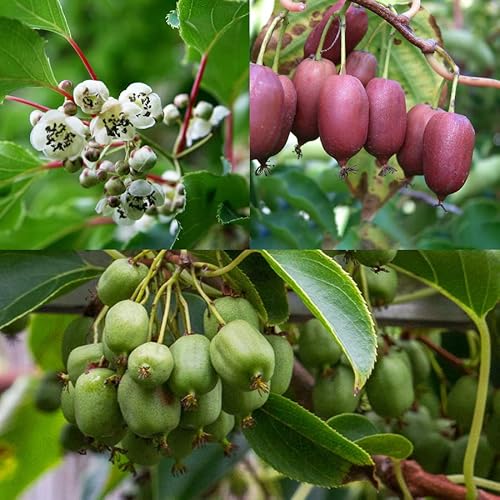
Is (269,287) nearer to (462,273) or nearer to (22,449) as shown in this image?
(462,273)

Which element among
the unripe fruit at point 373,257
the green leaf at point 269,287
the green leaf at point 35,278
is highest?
the green leaf at point 269,287

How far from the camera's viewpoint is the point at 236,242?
811mm

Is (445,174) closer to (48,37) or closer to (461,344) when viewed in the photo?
(461,344)

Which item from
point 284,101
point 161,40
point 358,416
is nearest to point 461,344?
point 358,416

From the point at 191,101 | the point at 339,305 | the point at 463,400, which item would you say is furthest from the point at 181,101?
the point at 463,400

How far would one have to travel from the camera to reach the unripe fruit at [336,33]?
0.69 m

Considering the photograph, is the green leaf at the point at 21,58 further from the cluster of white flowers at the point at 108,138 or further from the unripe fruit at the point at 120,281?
the unripe fruit at the point at 120,281

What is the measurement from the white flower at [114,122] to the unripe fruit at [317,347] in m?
0.19

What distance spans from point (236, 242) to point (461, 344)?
0.22 metres

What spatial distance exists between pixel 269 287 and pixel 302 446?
0.11 meters

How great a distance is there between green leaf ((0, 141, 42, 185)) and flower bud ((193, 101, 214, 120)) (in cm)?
13

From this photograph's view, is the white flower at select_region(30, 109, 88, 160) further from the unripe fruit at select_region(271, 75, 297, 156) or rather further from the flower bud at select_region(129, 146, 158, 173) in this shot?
the unripe fruit at select_region(271, 75, 297, 156)

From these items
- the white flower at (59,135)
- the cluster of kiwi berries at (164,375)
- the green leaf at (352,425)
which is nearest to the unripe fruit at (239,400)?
the cluster of kiwi berries at (164,375)

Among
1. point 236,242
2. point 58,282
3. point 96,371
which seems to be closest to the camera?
point 96,371
